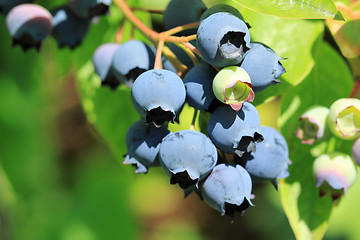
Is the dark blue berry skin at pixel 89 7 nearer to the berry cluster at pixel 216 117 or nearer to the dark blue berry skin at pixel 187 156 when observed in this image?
the berry cluster at pixel 216 117

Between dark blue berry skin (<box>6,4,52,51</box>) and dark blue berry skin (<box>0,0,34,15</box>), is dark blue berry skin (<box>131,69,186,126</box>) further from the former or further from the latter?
→ dark blue berry skin (<box>0,0,34,15</box>)

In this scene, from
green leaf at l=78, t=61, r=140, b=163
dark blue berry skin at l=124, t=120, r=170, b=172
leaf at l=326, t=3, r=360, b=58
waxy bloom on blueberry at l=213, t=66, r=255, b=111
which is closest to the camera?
waxy bloom on blueberry at l=213, t=66, r=255, b=111

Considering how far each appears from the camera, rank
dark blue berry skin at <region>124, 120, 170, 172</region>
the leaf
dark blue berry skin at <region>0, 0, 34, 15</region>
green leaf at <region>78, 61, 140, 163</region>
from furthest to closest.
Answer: green leaf at <region>78, 61, 140, 163</region> → dark blue berry skin at <region>0, 0, 34, 15</region> → the leaf → dark blue berry skin at <region>124, 120, 170, 172</region>

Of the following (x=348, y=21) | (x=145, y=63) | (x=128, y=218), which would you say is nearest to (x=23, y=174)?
(x=128, y=218)

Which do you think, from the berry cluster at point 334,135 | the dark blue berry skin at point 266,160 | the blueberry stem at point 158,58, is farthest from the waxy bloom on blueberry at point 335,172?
the blueberry stem at point 158,58

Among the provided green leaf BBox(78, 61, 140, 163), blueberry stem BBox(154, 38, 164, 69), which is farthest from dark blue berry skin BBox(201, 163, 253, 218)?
green leaf BBox(78, 61, 140, 163)
